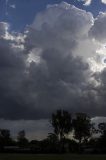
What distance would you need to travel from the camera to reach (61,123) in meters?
157

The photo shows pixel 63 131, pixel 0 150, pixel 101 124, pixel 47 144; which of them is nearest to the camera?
pixel 0 150

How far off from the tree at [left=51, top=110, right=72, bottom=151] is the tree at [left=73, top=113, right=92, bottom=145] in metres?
6.36

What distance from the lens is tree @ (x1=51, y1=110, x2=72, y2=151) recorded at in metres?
155

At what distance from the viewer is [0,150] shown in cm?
14200

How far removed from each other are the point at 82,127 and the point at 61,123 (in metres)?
16.0

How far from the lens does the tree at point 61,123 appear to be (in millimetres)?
154625

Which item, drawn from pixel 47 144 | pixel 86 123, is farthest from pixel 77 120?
pixel 47 144

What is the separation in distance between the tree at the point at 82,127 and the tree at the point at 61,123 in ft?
20.9

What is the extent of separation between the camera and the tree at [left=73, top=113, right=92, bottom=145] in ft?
550

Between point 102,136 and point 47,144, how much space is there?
27295 mm

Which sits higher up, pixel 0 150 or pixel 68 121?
pixel 68 121

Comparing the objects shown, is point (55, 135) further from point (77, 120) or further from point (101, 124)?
point (101, 124)

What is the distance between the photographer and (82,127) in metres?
170

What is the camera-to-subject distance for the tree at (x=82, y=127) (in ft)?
550
